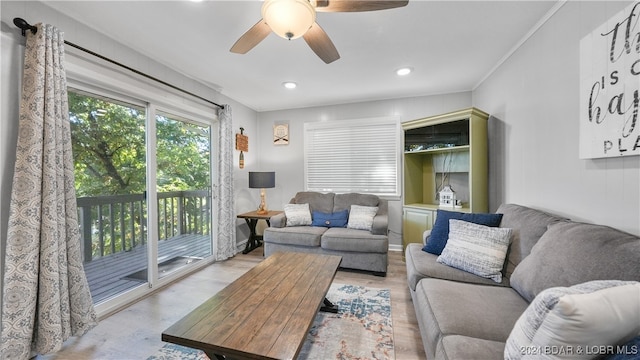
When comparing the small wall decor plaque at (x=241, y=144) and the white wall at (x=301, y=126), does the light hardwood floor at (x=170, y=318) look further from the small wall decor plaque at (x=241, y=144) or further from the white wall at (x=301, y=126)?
the small wall decor plaque at (x=241, y=144)

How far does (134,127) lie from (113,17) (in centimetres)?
100

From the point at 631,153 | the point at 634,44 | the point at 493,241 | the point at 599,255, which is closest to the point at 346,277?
the point at 493,241

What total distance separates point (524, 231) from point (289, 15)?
2.05m

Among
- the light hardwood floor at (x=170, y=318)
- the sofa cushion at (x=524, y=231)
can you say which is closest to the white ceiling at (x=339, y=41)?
the sofa cushion at (x=524, y=231)

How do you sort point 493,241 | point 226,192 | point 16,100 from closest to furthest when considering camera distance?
point 16,100, point 493,241, point 226,192

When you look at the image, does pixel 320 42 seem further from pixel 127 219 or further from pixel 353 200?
pixel 127 219

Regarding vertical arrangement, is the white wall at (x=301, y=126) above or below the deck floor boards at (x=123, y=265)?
above

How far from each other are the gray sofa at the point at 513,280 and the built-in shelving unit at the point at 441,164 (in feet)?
3.48

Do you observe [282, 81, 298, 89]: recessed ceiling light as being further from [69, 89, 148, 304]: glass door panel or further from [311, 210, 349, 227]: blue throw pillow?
[311, 210, 349, 227]: blue throw pillow

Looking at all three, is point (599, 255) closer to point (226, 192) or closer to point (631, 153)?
point (631, 153)

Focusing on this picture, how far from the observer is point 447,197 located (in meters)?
3.18

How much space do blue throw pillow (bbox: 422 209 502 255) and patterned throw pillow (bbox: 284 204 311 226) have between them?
67.9 inches

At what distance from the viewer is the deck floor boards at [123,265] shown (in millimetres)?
2354

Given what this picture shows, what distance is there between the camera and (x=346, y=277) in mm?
2883
